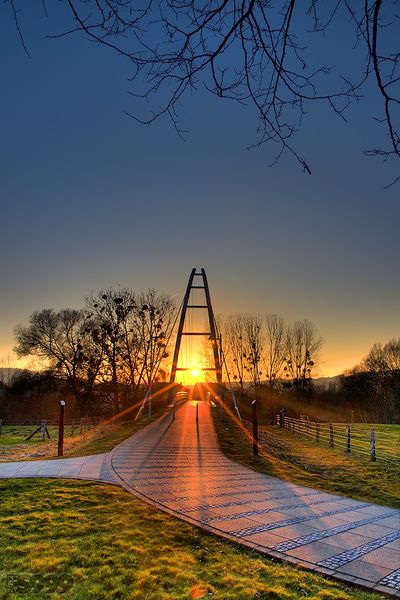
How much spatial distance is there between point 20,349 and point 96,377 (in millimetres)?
7238

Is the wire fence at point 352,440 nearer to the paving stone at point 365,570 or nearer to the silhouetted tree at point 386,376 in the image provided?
the paving stone at point 365,570

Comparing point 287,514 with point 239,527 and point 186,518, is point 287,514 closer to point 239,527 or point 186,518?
point 239,527

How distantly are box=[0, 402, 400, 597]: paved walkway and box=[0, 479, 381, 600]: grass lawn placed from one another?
29 centimetres

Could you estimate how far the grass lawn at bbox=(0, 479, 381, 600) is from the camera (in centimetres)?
323

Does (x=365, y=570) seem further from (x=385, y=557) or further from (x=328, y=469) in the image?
(x=328, y=469)

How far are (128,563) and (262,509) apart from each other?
2355 mm

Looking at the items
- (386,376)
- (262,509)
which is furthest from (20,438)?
(386,376)

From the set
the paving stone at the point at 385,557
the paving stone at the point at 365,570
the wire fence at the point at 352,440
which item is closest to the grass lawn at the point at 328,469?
the wire fence at the point at 352,440

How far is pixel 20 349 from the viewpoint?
3594 cm

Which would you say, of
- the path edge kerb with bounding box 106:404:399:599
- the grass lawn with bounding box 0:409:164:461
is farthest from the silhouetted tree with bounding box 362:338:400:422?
the path edge kerb with bounding box 106:404:399:599

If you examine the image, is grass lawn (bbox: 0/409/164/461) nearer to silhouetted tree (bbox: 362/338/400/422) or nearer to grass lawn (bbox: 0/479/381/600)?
grass lawn (bbox: 0/479/381/600)

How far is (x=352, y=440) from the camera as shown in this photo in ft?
46.0

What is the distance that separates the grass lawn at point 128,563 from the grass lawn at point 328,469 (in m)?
3.43

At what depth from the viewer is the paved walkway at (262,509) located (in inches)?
155
